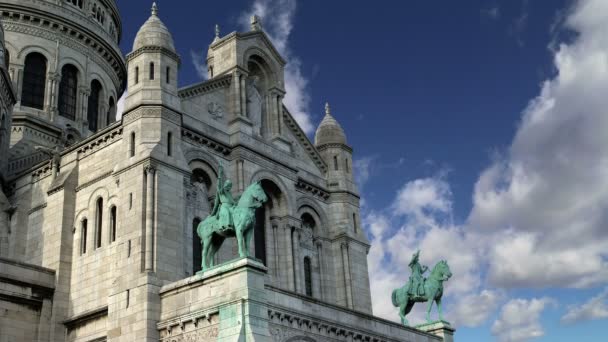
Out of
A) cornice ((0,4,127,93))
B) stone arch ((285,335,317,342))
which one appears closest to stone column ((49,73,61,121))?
cornice ((0,4,127,93))

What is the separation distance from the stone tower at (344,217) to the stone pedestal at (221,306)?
48.9ft

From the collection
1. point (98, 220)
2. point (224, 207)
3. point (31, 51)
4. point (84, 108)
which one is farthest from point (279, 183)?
point (31, 51)

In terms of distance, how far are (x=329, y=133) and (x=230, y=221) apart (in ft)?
61.1

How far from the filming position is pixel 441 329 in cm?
4200

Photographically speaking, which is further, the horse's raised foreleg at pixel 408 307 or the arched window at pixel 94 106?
the arched window at pixel 94 106

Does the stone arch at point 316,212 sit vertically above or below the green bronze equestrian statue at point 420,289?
above

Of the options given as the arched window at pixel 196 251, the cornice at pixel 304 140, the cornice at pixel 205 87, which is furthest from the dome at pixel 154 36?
the cornice at pixel 304 140

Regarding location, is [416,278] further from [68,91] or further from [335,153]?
[68,91]

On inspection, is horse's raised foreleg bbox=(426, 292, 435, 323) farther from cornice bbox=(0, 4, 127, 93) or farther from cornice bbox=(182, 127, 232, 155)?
cornice bbox=(0, 4, 127, 93)

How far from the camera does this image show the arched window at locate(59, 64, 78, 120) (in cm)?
5562

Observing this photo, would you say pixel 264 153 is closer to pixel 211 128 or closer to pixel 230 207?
pixel 211 128

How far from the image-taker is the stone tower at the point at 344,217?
148ft

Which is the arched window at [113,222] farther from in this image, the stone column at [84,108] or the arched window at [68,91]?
the arched window at [68,91]

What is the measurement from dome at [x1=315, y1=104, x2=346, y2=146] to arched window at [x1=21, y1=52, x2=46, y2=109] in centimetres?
1957
